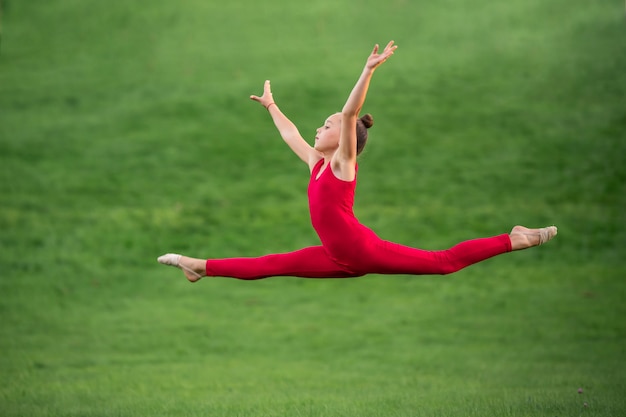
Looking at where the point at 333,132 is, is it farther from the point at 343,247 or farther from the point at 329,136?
the point at 343,247

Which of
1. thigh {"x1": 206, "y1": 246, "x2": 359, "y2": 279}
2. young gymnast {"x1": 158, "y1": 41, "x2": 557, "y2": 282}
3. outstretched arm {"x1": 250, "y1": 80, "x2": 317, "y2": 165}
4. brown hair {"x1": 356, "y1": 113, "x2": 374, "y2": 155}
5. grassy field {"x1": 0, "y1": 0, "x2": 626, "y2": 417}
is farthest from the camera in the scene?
grassy field {"x1": 0, "y1": 0, "x2": 626, "y2": 417}

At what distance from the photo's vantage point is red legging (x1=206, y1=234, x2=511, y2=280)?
5.91 m

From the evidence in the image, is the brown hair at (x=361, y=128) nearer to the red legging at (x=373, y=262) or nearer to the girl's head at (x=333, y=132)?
the girl's head at (x=333, y=132)

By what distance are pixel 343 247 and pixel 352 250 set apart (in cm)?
6

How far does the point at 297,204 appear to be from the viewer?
56.5ft

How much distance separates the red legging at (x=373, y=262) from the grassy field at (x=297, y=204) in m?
1.97

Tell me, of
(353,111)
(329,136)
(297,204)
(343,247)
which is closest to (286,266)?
(343,247)

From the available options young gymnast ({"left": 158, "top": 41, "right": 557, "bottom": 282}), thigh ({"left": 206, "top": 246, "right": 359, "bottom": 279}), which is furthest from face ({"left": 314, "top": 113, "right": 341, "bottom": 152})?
thigh ({"left": 206, "top": 246, "right": 359, "bottom": 279})

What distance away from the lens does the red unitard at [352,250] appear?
5.90m

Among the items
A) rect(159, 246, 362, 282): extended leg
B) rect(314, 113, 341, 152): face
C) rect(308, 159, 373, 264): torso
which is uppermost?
rect(314, 113, 341, 152): face

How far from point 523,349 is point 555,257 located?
4.18m

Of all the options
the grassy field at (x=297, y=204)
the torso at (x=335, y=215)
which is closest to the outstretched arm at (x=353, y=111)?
the torso at (x=335, y=215)

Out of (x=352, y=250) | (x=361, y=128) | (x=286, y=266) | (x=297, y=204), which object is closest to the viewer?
(x=352, y=250)

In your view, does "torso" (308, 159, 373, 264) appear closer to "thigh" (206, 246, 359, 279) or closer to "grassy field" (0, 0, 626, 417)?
"thigh" (206, 246, 359, 279)
